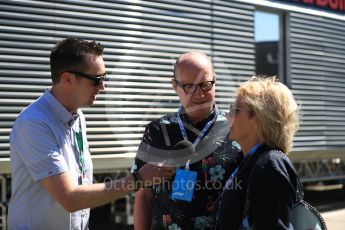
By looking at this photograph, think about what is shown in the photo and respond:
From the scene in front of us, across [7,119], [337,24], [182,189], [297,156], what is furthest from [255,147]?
[337,24]

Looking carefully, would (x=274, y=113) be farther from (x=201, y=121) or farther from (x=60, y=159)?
(x=60, y=159)

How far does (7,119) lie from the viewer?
585 cm

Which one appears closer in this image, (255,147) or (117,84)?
(255,147)

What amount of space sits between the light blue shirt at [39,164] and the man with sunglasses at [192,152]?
1.77ft

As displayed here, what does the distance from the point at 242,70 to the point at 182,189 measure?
5865mm

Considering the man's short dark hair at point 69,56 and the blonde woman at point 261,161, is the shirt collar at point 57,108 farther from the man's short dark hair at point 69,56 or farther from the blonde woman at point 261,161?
the blonde woman at point 261,161

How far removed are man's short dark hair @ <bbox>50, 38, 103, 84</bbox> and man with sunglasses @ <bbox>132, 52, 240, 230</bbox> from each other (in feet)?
2.06

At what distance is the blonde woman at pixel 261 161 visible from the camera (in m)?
2.13

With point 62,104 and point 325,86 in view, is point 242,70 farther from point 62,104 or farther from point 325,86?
point 62,104

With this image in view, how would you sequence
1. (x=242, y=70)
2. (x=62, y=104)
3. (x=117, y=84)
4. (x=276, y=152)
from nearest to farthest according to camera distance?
(x=276, y=152) → (x=62, y=104) → (x=117, y=84) → (x=242, y=70)

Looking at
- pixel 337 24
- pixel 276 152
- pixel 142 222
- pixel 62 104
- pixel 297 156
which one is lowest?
pixel 297 156

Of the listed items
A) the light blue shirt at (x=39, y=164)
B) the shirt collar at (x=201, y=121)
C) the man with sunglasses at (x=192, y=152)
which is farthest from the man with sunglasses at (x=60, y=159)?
the shirt collar at (x=201, y=121)

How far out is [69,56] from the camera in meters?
2.58

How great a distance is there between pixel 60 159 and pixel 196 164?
77 cm
